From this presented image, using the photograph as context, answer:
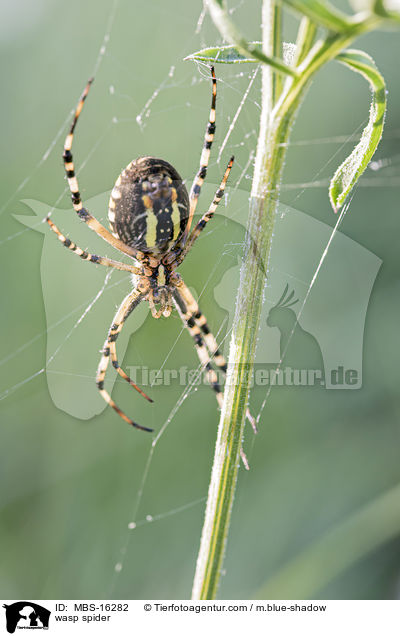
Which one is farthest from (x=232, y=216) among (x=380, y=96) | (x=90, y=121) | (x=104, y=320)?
(x=380, y=96)

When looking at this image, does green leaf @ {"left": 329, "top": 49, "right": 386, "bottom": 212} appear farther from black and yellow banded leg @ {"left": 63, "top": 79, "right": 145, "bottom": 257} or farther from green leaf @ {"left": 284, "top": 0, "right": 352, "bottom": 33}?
black and yellow banded leg @ {"left": 63, "top": 79, "right": 145, "bottom": 257}

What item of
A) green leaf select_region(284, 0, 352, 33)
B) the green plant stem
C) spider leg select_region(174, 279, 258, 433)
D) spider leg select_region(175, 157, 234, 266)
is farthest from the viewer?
spider leg select_region(174, 279, 258, 433)

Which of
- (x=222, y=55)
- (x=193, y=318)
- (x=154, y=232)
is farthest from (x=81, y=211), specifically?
(x=222, y=55)

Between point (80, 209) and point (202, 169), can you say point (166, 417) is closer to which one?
point (80, 209)

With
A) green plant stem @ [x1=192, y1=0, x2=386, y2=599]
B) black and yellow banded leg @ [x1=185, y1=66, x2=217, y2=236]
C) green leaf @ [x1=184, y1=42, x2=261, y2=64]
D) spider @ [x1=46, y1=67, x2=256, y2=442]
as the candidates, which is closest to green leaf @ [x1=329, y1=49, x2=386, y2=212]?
green plant stem @ [x1=192, y1=0, x2=386, y2=599]

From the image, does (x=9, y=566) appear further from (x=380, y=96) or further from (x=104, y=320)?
(x=380, y=96)

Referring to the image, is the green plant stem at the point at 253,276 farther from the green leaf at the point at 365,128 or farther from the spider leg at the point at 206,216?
the spider leg at the point at 206,216
